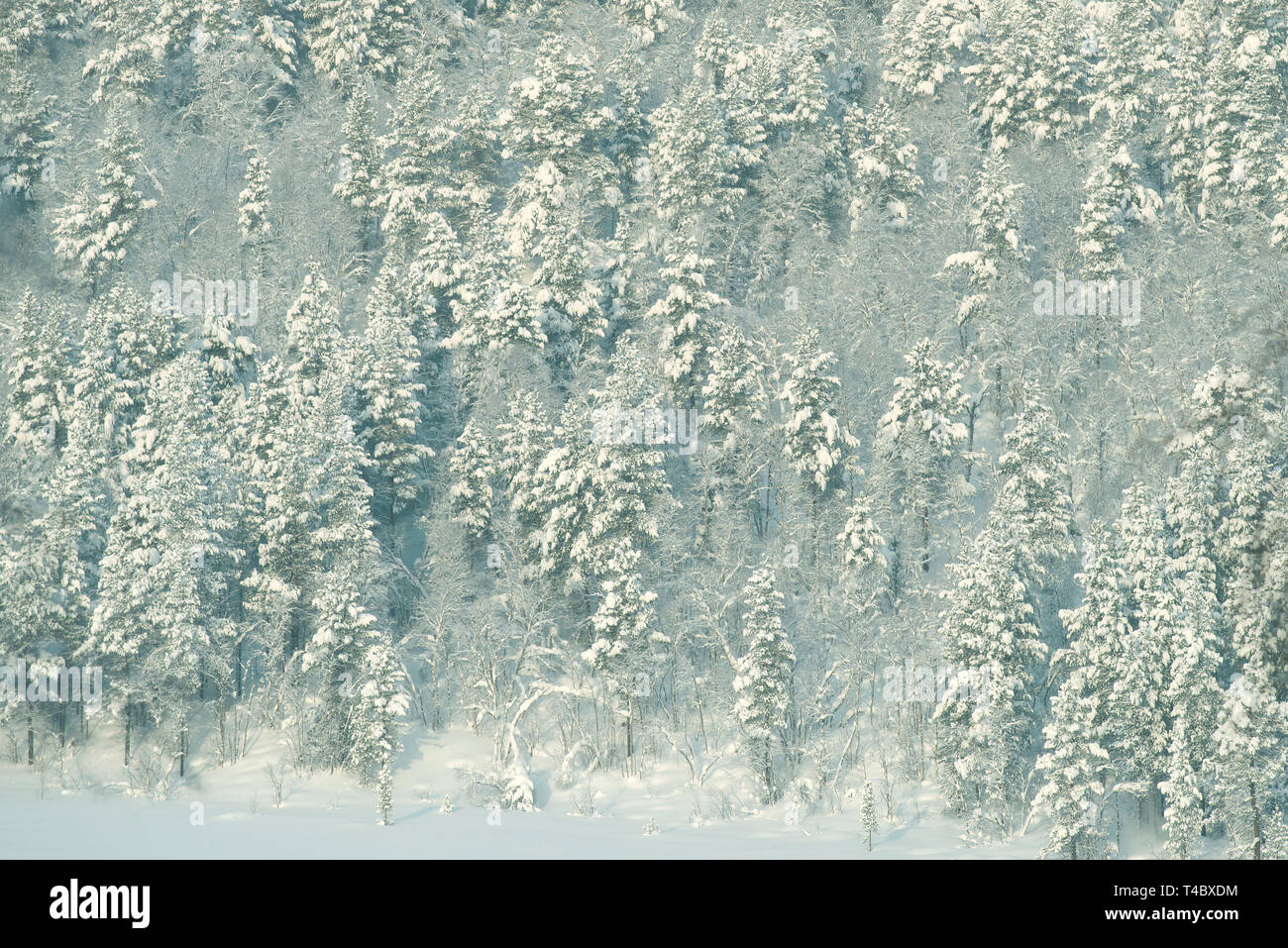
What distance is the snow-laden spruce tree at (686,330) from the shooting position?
5725 centimetres

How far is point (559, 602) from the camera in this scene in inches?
1977

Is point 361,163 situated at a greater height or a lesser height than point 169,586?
greater

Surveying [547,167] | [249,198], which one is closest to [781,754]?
[547,167]

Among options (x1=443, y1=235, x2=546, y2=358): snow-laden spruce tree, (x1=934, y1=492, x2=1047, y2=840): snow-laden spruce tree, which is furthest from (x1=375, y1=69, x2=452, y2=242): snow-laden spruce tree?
(x1=934, y1=492, x2=1047, y2=840): snow-laden spruce tree

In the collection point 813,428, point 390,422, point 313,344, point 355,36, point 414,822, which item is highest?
point 355,36

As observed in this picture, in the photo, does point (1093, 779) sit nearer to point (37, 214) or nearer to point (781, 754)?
point (781, 754)

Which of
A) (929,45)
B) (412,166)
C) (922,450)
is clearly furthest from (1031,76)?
(412,166)

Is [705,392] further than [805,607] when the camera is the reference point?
Yes

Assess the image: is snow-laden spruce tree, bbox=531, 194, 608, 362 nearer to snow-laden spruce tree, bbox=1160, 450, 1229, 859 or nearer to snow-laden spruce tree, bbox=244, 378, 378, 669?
snow-laden spruce tree, bbox=244, 378, 378, 669

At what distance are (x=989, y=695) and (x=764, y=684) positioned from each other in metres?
7.56

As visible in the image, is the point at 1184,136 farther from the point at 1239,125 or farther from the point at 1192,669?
the point at 1192,669

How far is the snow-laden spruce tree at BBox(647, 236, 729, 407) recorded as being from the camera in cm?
5725

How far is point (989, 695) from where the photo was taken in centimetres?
4238

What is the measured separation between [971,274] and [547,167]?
76.2 feet
